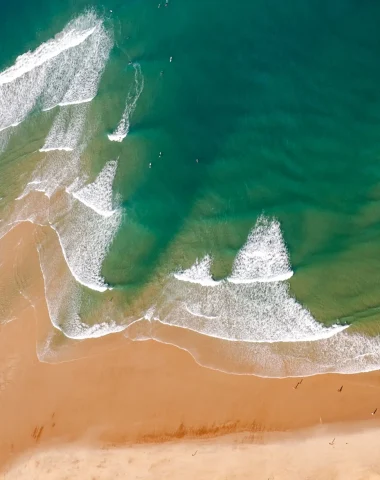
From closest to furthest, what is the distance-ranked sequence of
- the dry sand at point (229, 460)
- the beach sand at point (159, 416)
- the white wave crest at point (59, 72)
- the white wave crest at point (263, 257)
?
the dry sand at point (229, 460) → the beach sand at point (159, 416) → the white wave crest at point (263, 257) → the white wave crest at point (59, 72)

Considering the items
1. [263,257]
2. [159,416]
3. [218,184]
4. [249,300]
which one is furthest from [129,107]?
[159,416]

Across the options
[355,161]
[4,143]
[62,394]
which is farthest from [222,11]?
[62,394]

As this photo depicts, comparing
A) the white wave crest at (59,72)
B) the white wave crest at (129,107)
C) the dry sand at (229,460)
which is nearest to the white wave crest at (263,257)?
the dry sand at (229,460)

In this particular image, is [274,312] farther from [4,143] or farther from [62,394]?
[4,143]

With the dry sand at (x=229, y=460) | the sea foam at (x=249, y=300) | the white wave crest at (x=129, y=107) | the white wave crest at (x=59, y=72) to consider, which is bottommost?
the dry sand at (x=229, y=460)

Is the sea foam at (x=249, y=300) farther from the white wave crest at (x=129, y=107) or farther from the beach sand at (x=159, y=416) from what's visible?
the white wave crest at (x=129, y=107)

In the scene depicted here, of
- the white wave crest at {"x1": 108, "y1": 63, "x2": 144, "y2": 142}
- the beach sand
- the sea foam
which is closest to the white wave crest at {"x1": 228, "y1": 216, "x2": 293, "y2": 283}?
the sea foam

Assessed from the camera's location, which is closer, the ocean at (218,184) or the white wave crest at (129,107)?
the ocean at (218,184)
